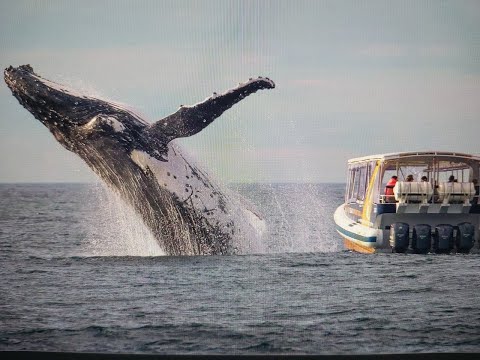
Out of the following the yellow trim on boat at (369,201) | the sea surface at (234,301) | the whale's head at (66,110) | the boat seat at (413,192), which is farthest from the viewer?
the yellow trim on boat at (369,201)

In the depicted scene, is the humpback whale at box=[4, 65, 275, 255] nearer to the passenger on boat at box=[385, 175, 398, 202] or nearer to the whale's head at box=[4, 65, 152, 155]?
the whale's head at box=[4, 65, 152, 155]

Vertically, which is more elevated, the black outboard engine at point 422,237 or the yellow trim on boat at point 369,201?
the yellow trim on boat at point 369,201

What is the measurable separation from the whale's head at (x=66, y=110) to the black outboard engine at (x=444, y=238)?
5750mm

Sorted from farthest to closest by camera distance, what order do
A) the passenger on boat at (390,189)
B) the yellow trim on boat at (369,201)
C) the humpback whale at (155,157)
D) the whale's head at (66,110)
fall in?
the yellow trim on boat at (369,201), the passenger on boat at (390,189), the humpback whale at (155,157), the whale's head at (66,110)

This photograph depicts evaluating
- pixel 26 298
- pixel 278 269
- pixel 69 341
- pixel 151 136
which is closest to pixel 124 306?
pixel 26 298

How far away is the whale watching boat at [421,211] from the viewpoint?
1412cm

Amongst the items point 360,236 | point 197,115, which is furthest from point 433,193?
point 197,115

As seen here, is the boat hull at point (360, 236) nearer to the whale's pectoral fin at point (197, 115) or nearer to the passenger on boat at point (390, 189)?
the passenger on boat at point (390, 189)

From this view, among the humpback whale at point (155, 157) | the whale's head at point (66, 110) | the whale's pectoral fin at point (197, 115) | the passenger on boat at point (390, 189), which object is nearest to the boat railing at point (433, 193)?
the passenger on boat at point (390, 189)

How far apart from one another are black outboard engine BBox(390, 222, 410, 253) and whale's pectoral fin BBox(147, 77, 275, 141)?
438cm

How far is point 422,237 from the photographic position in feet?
46.6

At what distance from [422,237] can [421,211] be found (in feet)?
1.46

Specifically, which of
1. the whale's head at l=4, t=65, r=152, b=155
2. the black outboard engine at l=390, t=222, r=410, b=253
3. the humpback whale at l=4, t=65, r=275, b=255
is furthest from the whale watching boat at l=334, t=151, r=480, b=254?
the whale's head at l=4, t=65, r=152, b=155

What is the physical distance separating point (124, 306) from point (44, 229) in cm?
1568
